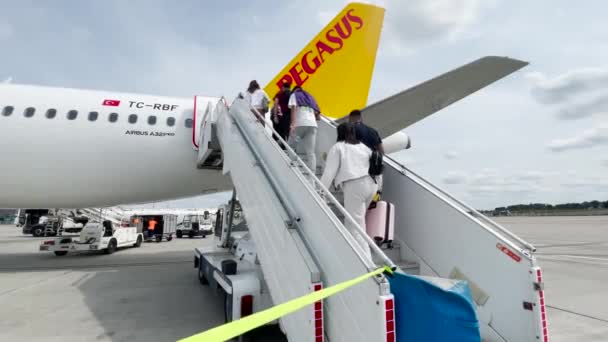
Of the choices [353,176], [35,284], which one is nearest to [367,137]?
[353,176]

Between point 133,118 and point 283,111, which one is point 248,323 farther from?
point 133,118

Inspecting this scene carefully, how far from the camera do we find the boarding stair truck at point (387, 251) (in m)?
2.63

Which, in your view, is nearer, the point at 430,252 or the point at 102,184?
the point at 430,252

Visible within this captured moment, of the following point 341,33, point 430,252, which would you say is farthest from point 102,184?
point 430,252

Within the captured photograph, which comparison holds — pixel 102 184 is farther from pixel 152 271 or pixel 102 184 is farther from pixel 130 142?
pixel 152 271

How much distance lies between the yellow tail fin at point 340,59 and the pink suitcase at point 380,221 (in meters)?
6.94

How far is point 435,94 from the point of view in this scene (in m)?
6.60

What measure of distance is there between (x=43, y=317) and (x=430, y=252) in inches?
233

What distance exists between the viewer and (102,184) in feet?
30.5

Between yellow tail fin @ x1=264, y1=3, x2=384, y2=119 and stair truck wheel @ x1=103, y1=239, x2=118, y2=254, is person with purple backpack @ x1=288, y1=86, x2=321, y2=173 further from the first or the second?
stair truck wheel @ x1=103, y1=239, x2=118, y2=254

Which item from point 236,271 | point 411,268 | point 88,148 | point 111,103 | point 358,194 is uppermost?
point 111,103

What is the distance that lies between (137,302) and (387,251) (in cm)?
476

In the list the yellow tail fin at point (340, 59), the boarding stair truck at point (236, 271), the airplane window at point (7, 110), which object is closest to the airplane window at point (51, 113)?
the airplane window at point (7, 110)

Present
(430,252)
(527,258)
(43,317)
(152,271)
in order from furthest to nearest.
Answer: (152,271) < (43,317) < (430,252) < (527,258)
